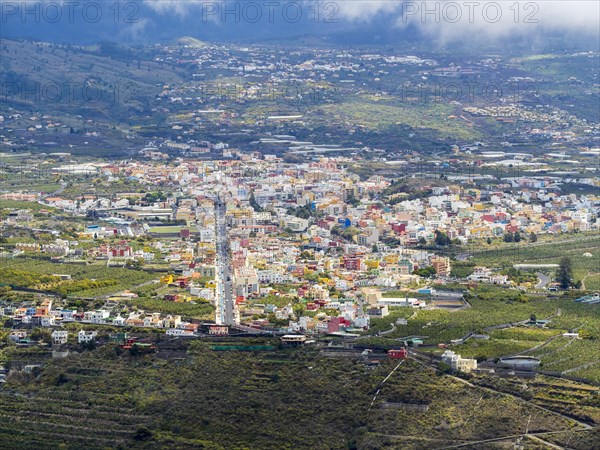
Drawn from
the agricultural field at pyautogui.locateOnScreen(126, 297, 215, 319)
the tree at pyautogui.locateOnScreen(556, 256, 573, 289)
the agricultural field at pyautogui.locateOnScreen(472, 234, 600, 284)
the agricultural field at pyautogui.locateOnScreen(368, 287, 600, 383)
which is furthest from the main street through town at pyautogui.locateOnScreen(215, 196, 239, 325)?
the tree at pyautogui.locateOnScreen(556, 256, 573, 289)

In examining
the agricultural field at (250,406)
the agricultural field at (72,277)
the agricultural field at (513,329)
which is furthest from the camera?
the agricultural field at (72,277)

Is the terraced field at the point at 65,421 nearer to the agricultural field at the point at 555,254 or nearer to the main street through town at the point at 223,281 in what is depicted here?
the main street through town at the point at 223,281

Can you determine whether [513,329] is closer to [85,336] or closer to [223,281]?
[223,281]

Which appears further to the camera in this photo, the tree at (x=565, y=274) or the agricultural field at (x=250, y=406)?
the tree at (x=565, y=274)

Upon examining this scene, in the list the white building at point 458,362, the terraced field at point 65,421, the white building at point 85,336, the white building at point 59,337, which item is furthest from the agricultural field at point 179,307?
the white building at point 458,362

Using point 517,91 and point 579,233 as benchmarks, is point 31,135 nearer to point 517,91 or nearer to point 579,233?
point 517,91

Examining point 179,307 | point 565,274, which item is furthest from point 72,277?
point 565,274
